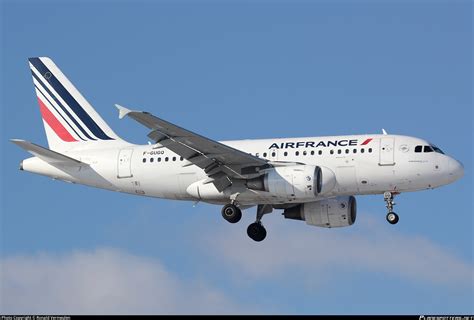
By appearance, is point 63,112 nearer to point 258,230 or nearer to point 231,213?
point 231,213

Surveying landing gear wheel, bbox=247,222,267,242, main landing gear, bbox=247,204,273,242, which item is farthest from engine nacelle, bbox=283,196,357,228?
landing gear wheel, bbox=247,222,267,242

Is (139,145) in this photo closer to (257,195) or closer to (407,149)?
(257,195)

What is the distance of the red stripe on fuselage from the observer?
217ft

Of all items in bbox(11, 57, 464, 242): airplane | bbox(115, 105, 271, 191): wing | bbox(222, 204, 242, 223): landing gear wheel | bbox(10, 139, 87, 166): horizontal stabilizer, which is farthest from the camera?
bbox(10, 139, 87, 166): horizontal stabilizer

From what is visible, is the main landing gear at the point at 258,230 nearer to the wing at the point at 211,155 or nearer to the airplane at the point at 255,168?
the airplane at the point at 255,168

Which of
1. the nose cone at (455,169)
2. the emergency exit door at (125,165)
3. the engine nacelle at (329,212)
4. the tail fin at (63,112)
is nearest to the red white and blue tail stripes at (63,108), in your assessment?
the tail fin at (63,112)

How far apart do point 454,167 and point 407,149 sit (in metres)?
2.38

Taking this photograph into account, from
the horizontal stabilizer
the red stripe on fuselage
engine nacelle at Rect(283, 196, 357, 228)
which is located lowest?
engine nacelle at Rect(283, 196, 357, 228)

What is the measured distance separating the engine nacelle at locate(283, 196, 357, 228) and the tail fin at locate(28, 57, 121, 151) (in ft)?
34.8

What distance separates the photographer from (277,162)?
59938 mm

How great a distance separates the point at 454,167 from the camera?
59219 millimetres

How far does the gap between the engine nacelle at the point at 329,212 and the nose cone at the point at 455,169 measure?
259 inches

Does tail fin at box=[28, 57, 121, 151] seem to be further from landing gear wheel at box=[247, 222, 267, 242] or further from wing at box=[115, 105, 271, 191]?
landing gear wheel at box=[247, 222, 267, 242]

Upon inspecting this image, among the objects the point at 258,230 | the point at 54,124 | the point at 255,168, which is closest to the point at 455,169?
the point at 255,168
